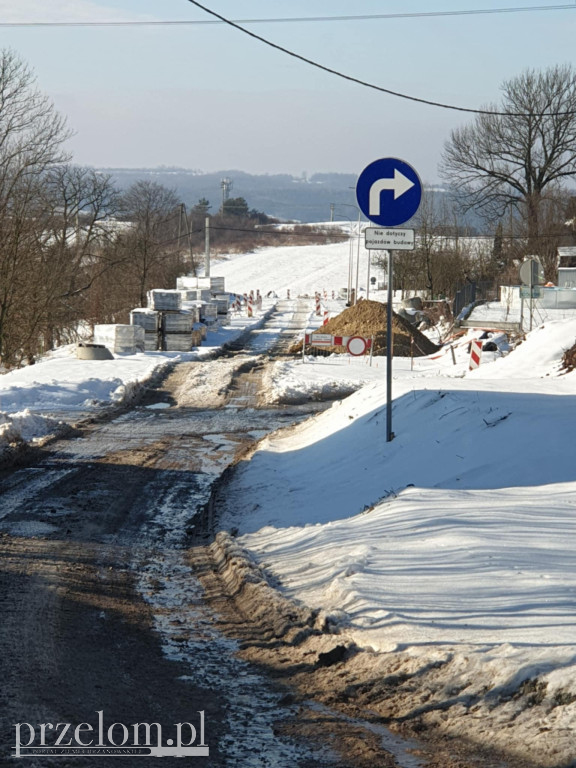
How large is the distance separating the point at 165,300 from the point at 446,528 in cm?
3063

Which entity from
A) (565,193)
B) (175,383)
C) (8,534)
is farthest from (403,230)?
(565,193)

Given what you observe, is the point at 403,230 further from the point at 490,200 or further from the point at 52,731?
the point at 490,200

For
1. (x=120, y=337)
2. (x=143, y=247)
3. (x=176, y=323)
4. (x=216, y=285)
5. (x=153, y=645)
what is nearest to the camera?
(x=153, y=645)

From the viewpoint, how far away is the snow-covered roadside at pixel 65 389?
52.2ft

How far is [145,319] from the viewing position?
117 ft

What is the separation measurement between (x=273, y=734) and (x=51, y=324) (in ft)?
122

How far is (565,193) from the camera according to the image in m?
67.7

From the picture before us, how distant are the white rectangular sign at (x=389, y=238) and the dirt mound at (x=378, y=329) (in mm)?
24388

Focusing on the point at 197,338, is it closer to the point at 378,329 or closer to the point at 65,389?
the point at 378,329

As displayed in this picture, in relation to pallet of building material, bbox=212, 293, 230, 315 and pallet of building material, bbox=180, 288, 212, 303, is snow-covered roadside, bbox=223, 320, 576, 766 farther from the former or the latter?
pallet of building material, bbox=212, 293, 230, 315

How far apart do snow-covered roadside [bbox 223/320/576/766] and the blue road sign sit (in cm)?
240

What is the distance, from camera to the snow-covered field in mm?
4781

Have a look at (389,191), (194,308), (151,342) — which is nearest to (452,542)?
(389,191)

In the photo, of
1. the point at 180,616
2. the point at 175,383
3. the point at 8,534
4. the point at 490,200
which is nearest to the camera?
the point at 180,616
